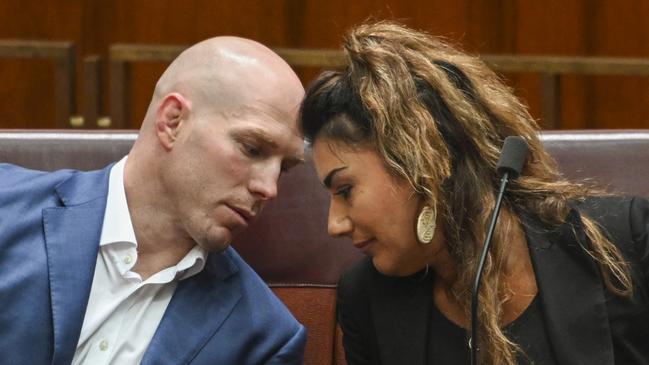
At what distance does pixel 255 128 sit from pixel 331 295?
0.31 m

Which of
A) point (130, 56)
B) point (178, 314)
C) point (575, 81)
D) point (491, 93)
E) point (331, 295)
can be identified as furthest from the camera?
point (575, 81)

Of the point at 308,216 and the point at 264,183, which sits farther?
the point at 308,216

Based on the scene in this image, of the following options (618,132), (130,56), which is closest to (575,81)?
(130,56)

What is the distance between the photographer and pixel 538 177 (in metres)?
1.52

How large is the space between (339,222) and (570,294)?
30 cm

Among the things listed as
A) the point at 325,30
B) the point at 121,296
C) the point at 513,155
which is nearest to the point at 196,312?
the point at 121,296

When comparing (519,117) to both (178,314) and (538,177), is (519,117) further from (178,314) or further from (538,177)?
(178,314)

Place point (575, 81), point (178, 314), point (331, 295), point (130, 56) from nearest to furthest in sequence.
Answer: point (178, 314)
point (331, 295)
point (130, 56)
point (575, 81)

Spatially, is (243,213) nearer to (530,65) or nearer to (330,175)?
(330,175)

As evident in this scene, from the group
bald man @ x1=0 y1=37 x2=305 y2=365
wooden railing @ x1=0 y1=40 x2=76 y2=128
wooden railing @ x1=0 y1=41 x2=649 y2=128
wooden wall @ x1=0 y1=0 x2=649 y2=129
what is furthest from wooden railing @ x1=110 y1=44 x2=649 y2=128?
bald man @ x1=0 y1=37 x2=305 y2=365

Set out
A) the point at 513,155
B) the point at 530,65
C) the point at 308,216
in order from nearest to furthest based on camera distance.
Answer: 1. the point at 513,155
2. the point at 308,216
3. the point at 530,65

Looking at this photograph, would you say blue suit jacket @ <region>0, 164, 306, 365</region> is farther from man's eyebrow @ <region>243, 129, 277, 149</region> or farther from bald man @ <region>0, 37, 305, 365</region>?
man's eyebrow @ <region>243, 129, 277, 149</region>

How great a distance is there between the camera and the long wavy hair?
144 cm

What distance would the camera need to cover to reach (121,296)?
162cm
